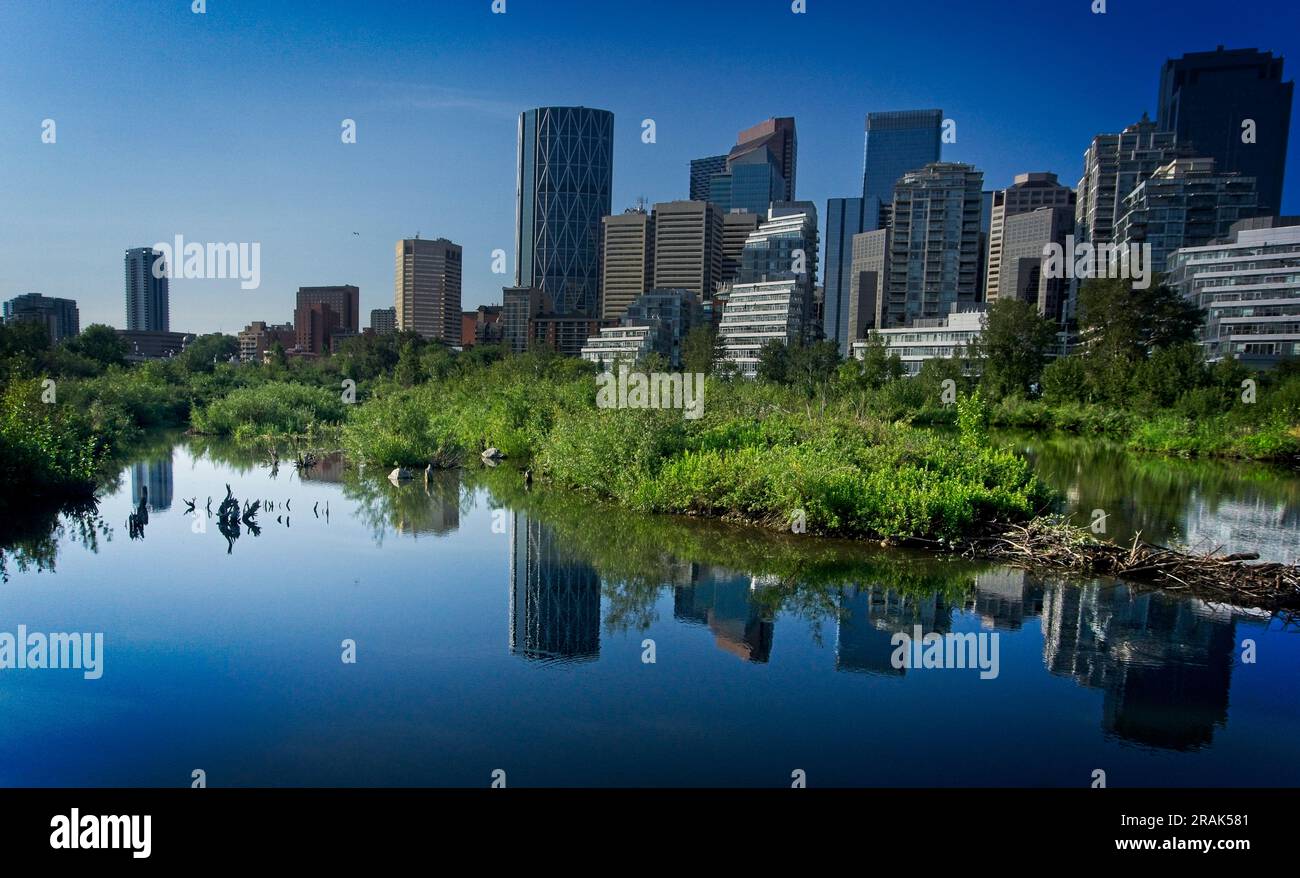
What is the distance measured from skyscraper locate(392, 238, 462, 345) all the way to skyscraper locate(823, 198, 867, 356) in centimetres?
8172

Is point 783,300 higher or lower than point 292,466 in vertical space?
higher

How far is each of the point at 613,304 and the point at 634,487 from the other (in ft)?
384

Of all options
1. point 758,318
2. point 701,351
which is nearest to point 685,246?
point 758,318

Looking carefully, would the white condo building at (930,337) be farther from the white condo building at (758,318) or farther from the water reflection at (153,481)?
the water reflection at (153,481)

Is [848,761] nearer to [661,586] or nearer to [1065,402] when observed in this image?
[661,586]

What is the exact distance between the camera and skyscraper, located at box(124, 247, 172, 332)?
5251cm

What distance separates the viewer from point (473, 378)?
37.2m

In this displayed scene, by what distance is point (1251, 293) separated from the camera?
65625mm

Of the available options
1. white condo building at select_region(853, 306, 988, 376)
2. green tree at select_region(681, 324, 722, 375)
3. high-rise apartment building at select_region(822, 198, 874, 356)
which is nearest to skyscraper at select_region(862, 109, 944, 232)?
high-rise apartment building at select_region(822, 198, 874, 356)

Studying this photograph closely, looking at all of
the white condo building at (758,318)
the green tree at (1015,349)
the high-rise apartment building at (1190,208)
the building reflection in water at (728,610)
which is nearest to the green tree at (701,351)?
the green tree at (1015,349)

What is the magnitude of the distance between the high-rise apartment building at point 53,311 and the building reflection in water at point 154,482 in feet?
104

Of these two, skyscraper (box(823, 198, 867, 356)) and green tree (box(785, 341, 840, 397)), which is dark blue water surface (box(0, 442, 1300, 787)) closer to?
green tree (box(785, 341, 840, 397))
